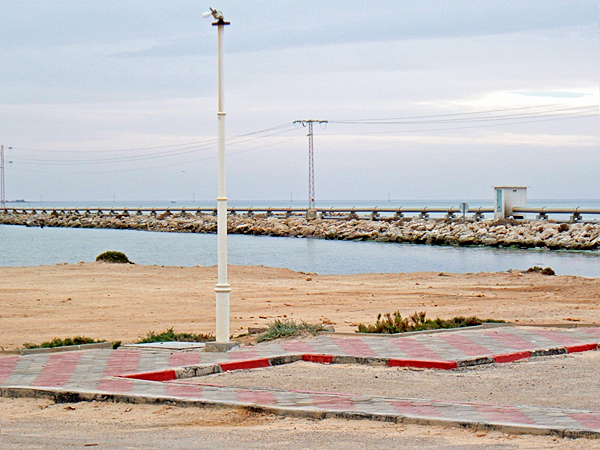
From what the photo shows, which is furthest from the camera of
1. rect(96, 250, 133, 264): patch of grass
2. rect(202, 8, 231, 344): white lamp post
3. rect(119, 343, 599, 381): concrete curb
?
rect(96, 250, 133, 264): patch of grass

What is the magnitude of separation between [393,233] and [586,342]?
55015 millimetres

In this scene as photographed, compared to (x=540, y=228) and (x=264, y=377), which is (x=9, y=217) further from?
(x=264, y=377)

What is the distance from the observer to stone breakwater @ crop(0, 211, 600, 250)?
5475 cm

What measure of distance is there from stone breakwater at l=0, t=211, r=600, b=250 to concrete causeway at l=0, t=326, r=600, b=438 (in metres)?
42.3

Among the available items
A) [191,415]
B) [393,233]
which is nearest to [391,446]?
[191,415]

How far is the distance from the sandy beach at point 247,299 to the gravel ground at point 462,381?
4.52 m

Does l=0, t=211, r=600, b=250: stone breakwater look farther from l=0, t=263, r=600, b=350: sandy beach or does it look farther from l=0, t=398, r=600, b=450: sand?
l=0, t=398, r=600, b=450: sand

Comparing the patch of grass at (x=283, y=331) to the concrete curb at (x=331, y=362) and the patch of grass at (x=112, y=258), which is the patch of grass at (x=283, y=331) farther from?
the patch of grass at (x=112, y=258)

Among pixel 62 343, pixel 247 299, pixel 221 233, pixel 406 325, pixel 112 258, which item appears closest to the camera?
pixel 221 233

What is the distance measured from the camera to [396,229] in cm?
6875

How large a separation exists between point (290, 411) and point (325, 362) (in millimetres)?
3128

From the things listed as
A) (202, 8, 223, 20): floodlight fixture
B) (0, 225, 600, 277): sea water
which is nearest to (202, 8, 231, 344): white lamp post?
(202, 8, 223, 20): floodlight fixture

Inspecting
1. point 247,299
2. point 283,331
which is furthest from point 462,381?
point 247,299

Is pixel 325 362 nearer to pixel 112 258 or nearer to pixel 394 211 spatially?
pixel 112 258
